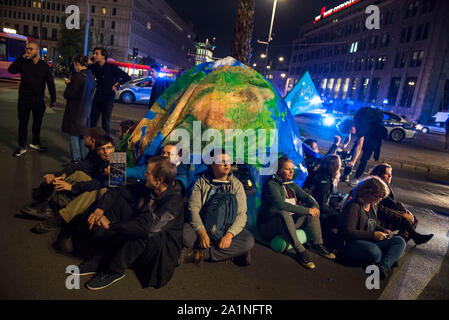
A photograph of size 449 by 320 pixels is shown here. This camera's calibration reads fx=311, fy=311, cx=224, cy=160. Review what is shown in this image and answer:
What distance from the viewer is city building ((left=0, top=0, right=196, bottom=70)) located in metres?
71.2

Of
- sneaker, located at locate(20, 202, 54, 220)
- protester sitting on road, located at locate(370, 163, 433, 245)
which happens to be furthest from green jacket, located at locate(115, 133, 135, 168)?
protester sitting on road, located at locate(370, 163, 433, 245)

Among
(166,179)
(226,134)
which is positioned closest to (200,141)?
(226,134)

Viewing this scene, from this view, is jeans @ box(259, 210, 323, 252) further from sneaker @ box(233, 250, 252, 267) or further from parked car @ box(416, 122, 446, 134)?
parked car @ box(416, 122, 446, 134)

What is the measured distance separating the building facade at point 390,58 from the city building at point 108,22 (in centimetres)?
3861

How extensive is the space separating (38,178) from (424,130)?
36575mm

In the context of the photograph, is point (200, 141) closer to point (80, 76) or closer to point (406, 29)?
point (80, 76)

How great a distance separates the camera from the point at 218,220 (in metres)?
3.27

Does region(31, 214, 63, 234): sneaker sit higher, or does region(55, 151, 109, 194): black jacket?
region(55, 151, 109, 194): black jacket

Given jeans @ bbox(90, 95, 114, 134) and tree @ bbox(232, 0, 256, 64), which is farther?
tree @ bbox(232, 0, 256, 64)

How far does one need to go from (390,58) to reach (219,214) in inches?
2204

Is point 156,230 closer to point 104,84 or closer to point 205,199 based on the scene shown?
point 205,199

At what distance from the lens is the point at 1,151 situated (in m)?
A: 6.29

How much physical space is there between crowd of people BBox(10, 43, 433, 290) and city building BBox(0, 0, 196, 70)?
2733 inches

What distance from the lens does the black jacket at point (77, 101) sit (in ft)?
17.9
